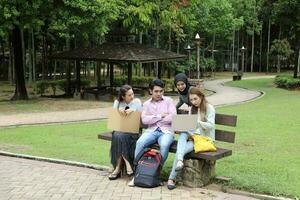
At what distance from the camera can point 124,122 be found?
761 cm

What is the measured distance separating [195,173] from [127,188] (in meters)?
0.97

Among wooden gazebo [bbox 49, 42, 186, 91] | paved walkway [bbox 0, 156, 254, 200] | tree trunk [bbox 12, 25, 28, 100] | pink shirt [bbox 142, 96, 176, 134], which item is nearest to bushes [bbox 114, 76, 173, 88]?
wooden gazebo [bbox 49, 42, 186, 91]

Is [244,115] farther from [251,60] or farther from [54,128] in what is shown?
[251,60]

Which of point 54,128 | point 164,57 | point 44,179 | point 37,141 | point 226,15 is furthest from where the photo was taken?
point 226,15

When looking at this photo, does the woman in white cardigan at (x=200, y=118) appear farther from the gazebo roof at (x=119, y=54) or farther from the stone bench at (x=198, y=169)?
the gazebo roof at (x=119, y=54)

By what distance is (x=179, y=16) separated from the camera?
27.2 feet

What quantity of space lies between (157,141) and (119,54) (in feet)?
61.9

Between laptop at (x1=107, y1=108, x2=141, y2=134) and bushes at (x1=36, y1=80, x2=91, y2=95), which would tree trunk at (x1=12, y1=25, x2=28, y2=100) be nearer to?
bushes at (x1=36, y1=80, x2=91, y2=95)

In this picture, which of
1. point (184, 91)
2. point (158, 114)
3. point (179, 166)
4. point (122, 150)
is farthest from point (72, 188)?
point (184, 91)

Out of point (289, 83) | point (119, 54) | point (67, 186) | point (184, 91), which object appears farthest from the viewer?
point (289, 83)

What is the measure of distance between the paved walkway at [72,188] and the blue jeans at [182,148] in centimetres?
25

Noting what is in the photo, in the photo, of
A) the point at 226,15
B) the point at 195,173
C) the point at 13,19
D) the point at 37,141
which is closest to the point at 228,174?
the point at 195,173

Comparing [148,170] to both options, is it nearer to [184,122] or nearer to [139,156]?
[139,156]

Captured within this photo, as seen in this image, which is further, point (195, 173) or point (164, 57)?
point (164, 57)
